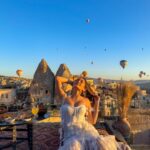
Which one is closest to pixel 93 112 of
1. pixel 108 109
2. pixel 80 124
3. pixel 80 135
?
pixel 80 124

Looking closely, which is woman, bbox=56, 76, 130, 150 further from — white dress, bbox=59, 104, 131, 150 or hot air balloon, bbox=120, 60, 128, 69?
hot air balloon, bbox=120, 60, 128, 69

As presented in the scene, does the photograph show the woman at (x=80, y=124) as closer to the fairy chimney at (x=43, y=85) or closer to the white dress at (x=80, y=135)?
the white dress at (x=80, y=135)

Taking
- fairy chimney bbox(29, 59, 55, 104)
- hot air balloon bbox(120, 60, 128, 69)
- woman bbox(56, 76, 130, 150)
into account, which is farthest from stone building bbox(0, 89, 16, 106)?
woman bbox(56, 76, 130, 150)

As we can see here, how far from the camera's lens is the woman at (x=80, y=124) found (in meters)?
2.47

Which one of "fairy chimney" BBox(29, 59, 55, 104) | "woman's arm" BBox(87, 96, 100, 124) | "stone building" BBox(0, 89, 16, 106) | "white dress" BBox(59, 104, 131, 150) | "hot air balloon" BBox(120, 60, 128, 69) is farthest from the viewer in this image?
"stone building" BBox(0, 89, 16, 106)

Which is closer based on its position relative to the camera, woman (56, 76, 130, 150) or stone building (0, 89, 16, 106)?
woman (56, 76, 130, 150)

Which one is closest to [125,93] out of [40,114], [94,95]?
[94,95]

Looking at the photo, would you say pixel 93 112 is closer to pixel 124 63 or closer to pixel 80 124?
pixel 80 124

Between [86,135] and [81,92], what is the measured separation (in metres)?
0.74

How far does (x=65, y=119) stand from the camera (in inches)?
114

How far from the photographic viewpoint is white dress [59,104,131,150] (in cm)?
245

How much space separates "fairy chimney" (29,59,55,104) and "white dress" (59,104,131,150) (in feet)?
57.5

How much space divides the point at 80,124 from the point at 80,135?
0.59 feet

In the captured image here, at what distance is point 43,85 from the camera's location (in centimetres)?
2133
